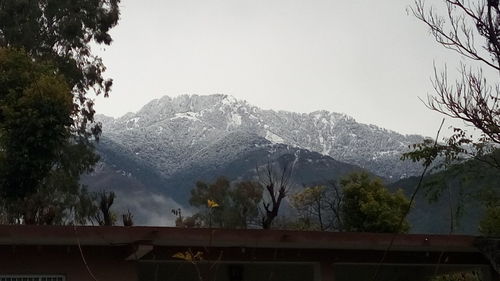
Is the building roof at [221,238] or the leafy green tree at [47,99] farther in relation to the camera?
the leafy green tree at [47,99]

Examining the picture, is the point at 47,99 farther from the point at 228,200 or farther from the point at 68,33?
the point at 228,200

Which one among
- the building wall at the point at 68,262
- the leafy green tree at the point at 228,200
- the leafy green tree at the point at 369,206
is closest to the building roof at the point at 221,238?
the building wall at the point at 68,262

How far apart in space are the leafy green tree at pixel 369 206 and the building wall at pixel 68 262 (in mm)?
21134

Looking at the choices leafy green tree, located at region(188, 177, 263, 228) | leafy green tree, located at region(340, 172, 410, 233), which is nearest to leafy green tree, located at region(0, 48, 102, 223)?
leafy green tree, located at region(340, 172, 410, 233)

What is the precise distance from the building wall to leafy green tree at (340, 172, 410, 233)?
21.1 m

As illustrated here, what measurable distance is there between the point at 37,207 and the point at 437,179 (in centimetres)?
1232

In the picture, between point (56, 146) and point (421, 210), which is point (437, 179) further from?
point (421, 210)

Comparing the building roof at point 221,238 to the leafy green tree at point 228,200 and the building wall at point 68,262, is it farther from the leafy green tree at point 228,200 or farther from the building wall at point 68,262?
the leafy green tree at point 228,200

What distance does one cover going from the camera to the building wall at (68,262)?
11.8 meters

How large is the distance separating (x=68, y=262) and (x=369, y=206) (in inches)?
873

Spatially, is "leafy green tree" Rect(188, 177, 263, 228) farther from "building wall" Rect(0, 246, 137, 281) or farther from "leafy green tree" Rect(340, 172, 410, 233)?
"building wall" Rect(0, 246, 137, 281)

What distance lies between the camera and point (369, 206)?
32625 mm

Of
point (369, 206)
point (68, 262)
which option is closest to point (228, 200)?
point (369, 206)

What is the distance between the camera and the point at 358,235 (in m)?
13.3
